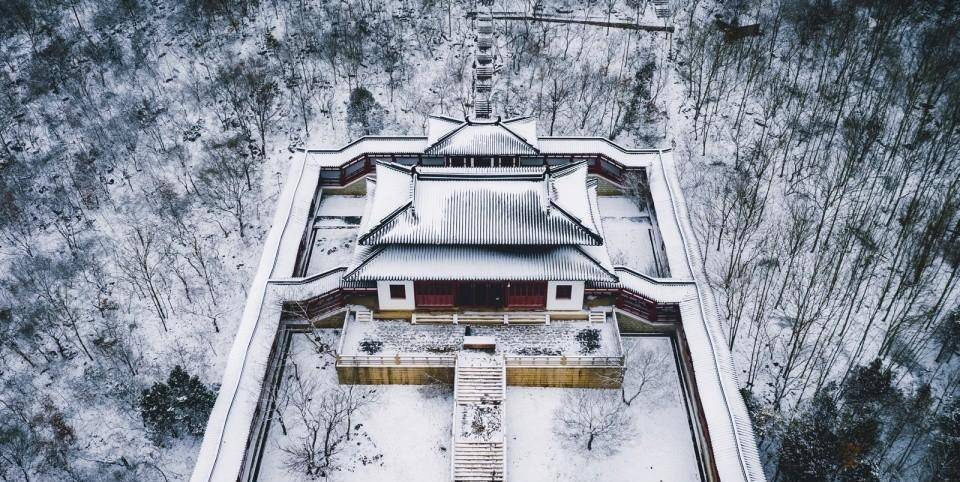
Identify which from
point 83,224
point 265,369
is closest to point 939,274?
point 265,369

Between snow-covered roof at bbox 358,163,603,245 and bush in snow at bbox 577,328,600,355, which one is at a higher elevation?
snow-covered roof at bbox 358,163,603,245

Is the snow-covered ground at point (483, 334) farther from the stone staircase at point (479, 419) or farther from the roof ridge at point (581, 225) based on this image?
the roof ridge at point (581, 225)

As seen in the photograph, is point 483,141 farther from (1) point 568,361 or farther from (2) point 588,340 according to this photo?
(1) point 568,361

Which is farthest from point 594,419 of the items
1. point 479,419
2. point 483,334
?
point 483,334

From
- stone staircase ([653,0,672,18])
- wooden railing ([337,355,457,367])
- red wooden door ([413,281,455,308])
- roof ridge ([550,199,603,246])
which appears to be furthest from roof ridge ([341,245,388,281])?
stone staircase ([653,0,672,18])

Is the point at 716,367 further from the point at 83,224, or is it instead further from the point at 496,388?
the point at 83,224

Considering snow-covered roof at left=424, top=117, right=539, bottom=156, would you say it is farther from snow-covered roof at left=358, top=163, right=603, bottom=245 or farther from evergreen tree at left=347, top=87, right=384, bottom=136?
evergreen tree at left=347, top=87, right=384, bottom=136
